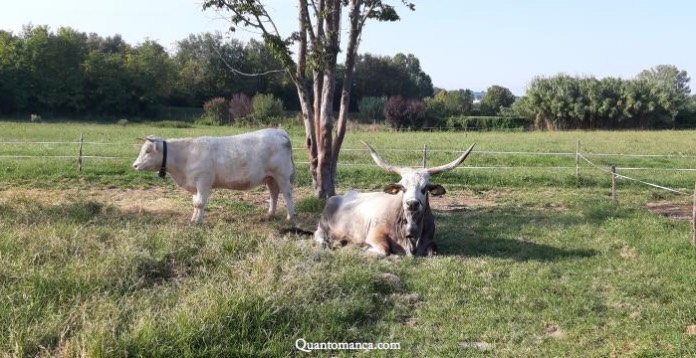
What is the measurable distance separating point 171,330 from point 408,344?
170 centimetres

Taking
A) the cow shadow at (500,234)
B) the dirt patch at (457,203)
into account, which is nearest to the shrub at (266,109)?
the dirt patch at (457,203)

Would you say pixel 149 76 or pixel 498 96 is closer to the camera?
pixel 149 76

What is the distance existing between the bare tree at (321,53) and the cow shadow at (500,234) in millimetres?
2203

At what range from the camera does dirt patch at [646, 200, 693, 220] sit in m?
10.7

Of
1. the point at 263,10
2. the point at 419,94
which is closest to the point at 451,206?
the point at 263,10

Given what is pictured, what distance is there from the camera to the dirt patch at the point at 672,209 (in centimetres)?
1072

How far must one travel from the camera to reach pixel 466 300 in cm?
587

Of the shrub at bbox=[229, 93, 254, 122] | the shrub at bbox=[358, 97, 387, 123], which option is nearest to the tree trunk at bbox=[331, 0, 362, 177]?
the shrub at bbox=[229, 93, 254, 122]

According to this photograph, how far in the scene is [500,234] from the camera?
9055 mm

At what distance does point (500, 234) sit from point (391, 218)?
1869mm

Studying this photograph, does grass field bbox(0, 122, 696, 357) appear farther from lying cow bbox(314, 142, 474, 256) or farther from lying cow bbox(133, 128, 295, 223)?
lying cow bbox(133, 128, 295, 223)

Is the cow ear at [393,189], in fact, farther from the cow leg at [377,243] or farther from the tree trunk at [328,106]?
the tree trunk at [328,106]

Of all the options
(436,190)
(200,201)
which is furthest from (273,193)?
(436,190)

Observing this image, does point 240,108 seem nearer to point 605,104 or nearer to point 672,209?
point 605,104
